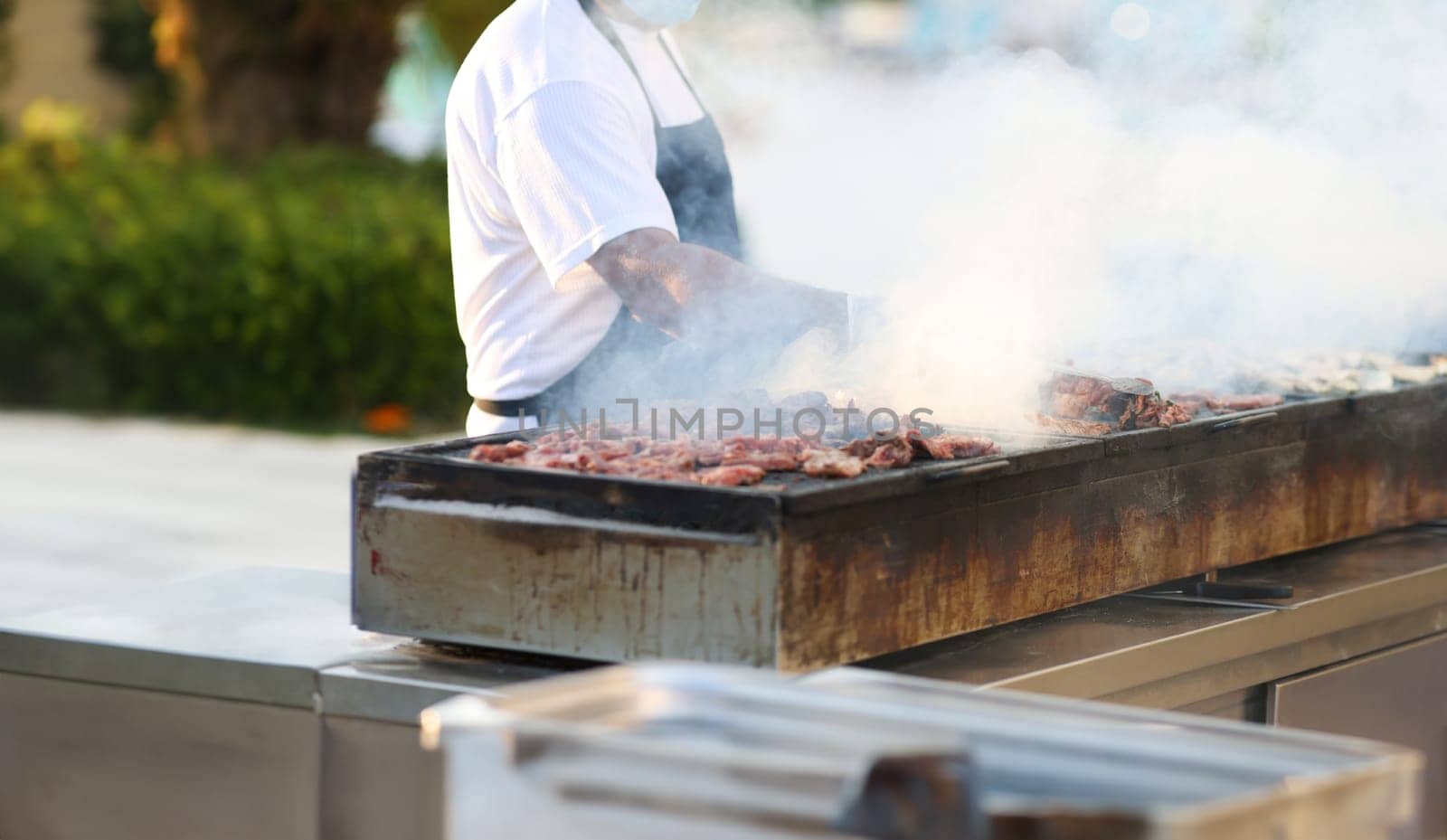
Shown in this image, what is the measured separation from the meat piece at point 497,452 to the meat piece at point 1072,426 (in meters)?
0.93

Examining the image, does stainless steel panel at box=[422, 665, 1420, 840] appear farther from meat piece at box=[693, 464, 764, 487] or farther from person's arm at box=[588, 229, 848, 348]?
person's arm at box=[588, 229, 848, 348]

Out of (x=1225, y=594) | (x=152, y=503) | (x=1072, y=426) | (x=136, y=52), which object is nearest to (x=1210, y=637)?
(x=1225, y=594)

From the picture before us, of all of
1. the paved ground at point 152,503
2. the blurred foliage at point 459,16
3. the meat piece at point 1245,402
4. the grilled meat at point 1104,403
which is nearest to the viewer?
the grilled meat at point 1104,403

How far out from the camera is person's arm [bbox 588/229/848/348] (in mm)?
3182

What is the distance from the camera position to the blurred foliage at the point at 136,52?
2047 centimetres

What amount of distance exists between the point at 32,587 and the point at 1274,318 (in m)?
5.25

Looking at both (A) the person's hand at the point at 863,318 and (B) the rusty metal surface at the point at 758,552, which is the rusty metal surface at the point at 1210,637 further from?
(A) the person's hand at the point at 863,318

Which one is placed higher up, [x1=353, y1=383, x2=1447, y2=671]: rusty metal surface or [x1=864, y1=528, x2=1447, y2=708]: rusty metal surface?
[x1=353, y1=383, x2=1447, y2=671]: rusty metal surface

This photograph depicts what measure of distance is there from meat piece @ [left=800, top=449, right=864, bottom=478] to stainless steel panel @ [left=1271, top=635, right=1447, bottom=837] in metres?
1.12

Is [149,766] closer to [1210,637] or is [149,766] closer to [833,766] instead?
[833,766]

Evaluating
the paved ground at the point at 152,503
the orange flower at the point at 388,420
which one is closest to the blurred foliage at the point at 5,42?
the paved ground at the point at 152,503

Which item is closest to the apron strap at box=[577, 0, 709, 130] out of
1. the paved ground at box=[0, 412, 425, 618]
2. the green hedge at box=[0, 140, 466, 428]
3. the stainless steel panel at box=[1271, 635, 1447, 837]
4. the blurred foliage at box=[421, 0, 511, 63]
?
the stainless steel panel at box=[1271, 635, 1447, 837]

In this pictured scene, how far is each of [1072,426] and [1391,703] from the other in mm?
1090

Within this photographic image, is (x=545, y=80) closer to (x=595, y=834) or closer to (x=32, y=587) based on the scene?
(x=595, y=834)
